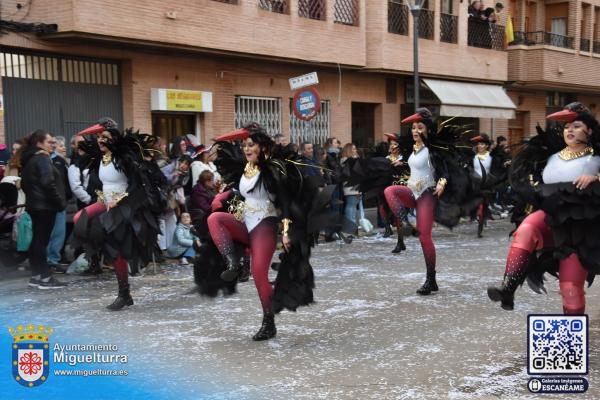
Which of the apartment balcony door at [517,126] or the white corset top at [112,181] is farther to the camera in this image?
the apartment balcony door at [517,126]

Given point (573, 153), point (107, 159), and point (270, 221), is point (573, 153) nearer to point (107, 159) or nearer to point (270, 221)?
point (270, 221)

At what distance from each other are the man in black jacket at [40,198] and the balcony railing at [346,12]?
497 inches

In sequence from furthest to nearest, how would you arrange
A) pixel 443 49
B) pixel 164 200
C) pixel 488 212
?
pixel 443 49
pixel 488 212
pixel 164 200

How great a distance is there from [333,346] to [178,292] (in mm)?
3301

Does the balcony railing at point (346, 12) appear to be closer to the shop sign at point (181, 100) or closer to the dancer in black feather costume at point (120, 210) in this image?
the shop sign at point (181, 100)

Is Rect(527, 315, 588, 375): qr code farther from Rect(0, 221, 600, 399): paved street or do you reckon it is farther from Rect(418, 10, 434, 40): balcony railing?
Rect(418, 10, 434, 40): balcony railing

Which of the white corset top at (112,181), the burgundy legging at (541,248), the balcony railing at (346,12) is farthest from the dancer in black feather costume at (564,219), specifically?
the balcony railing at (346,12)

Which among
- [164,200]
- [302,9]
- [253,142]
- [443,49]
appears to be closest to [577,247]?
[253,142]

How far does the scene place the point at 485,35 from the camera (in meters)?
27.0

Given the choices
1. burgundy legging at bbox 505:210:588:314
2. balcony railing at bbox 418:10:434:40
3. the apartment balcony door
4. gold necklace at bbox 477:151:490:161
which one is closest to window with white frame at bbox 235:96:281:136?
gold necklace at bbox 477:151:490:161

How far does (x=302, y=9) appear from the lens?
797 inches

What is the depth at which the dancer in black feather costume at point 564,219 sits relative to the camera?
5605 mm

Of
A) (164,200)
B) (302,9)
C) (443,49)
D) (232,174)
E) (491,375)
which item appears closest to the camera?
(491,375)

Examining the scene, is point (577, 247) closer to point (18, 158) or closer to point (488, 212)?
point (18, 158)
